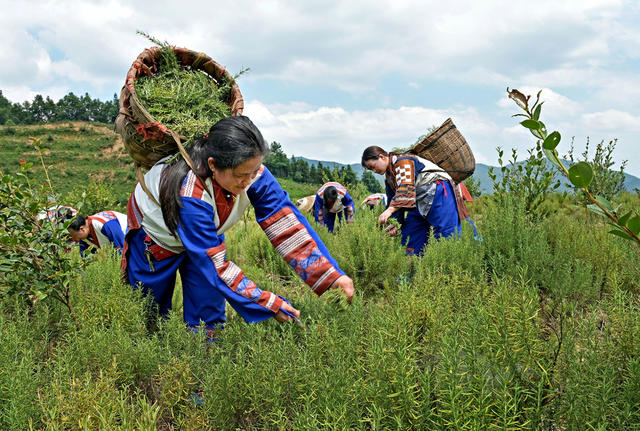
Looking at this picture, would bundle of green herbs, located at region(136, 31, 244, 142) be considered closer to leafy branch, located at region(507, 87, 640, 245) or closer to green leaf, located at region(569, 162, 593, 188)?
leafy branch, located at region(507, 87, 640, 245)

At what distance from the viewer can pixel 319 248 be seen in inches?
100

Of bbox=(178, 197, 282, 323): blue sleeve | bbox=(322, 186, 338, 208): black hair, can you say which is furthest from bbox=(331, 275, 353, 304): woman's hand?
bbox=(322, 186, 338, 208): black hair

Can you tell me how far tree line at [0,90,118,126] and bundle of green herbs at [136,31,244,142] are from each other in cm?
10387

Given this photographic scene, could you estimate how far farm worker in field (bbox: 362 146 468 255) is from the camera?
14.5ft

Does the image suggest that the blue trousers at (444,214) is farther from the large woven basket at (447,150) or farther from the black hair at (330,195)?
the black hair at (330,195)

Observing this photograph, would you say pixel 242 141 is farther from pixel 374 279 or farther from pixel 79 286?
pixel 374 279

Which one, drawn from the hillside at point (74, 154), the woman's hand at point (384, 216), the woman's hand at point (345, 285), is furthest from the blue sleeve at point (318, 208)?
the hillside at point (74, 154)

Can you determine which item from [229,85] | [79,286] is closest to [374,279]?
[229,85]

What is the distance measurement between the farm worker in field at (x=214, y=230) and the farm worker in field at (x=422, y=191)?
6.47 feet

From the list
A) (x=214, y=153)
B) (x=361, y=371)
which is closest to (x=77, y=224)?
(x=214, y=153)

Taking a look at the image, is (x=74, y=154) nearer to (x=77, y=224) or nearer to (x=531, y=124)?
(x=77, y=224)

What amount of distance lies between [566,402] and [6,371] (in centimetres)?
196

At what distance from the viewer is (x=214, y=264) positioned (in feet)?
7.24

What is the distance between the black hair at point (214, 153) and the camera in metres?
2.12
